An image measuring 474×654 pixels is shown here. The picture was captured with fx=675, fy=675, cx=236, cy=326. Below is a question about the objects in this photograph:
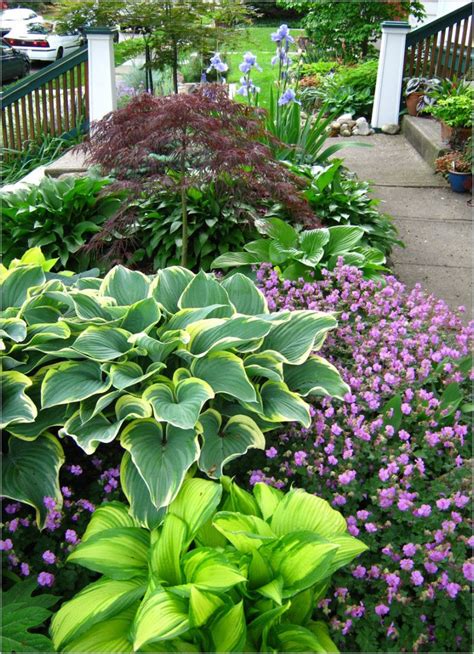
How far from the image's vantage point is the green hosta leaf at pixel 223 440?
6.72ft

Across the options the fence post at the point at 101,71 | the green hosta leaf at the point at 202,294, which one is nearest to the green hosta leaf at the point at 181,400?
the green hosta leaf at the point at 202,294

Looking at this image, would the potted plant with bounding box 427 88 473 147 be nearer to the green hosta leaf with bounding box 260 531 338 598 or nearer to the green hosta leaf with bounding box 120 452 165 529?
the green hosta leaf with bounding box 120 452 165 529

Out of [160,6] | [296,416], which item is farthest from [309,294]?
[160,6]

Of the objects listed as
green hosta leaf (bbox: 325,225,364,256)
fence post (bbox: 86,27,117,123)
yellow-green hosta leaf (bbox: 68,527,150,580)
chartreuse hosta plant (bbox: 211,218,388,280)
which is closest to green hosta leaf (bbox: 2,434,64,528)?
yellow-green hosta leaf (bbox: 68,527,150,580)

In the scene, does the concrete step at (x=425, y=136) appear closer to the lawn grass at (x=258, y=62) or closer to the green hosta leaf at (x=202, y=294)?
the lawn grass at (x=258, y=62)

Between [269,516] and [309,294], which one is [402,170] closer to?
[309,294]

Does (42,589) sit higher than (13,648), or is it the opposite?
(13,648)

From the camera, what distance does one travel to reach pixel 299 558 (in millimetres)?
1644

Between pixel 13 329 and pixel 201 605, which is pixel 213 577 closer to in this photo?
pixel 201 605

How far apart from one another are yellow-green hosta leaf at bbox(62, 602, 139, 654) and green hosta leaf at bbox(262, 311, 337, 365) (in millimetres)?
1004

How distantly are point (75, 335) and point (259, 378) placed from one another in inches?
26.5

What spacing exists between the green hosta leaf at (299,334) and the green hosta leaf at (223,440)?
322 mm

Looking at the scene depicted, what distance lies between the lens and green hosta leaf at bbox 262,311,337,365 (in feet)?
7.80

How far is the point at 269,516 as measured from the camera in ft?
6.06
